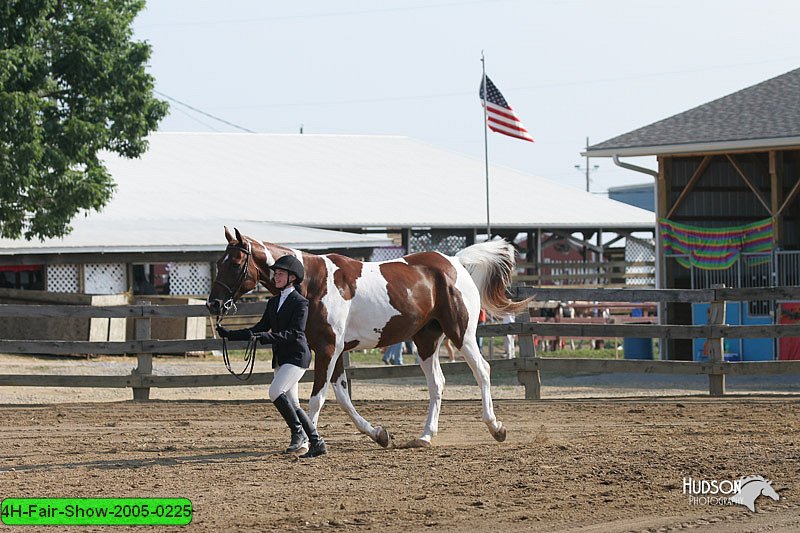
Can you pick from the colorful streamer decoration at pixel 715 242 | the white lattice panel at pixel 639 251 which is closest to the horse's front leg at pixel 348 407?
the colorful streamer decoration at pixel 715 242

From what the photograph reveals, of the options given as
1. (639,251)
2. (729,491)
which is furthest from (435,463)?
(639,251)

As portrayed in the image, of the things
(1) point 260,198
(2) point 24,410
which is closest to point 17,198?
(2) point 24,410

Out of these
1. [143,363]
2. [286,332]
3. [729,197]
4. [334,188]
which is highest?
[334,188]

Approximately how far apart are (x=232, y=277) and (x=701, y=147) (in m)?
13.5

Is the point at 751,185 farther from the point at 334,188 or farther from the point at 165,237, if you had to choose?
the point at 334,188

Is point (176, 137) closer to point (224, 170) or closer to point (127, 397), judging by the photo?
point (224, 170)

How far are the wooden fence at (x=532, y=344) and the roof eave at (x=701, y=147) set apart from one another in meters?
6.28

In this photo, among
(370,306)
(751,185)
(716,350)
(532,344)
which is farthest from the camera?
(751,185)

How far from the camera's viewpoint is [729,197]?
23.3 meters

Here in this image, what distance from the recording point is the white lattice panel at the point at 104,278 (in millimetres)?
29094

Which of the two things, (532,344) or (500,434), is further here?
(532,344)

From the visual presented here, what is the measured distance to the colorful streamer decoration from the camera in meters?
21.5

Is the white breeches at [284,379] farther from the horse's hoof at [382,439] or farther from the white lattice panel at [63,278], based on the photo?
the white lattice panel at [63,278]

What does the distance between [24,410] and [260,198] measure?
24.7 m
